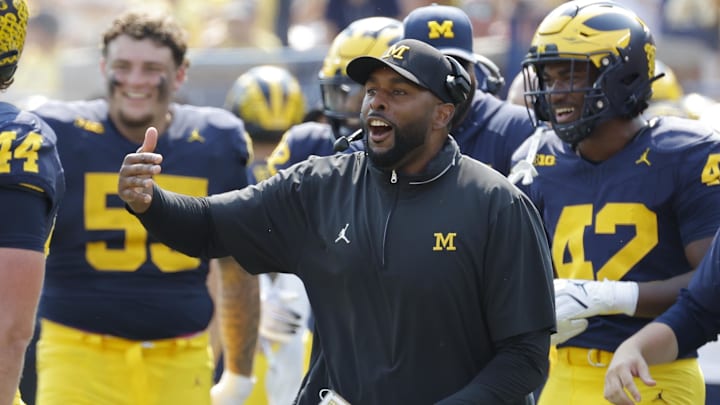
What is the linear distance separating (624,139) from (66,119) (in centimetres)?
225

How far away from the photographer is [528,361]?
3752mm

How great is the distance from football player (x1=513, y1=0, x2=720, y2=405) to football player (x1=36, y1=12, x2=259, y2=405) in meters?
1.45

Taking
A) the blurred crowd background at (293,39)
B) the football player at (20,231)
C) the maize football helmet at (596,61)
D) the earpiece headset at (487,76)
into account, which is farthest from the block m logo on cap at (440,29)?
the blurred crowd background at (293,39)

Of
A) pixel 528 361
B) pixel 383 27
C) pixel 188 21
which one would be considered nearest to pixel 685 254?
pixel 528 361

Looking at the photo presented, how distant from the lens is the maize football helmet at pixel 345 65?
6156 millimetres

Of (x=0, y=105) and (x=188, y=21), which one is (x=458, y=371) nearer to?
→ (x=0, y=105)

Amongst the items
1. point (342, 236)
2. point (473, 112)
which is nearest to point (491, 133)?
point (473, 112)

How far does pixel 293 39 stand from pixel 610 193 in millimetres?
9054

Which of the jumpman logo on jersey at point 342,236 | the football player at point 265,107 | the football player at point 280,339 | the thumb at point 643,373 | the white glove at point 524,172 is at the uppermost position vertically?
the jumpman logo on jersey at point 342,236

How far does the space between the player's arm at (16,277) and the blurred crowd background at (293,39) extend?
716 cm

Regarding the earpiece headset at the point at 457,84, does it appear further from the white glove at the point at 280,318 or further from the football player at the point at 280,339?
the white glove at the point at 280,318

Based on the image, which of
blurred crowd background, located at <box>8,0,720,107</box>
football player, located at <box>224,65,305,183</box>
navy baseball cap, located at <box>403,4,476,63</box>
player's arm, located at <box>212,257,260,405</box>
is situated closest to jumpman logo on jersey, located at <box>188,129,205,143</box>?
player's arm, located at <box>212,257,260,405</box>

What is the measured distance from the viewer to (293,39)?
45.0ft

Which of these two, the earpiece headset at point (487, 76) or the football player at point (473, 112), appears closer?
the football player at point (473, 112)
